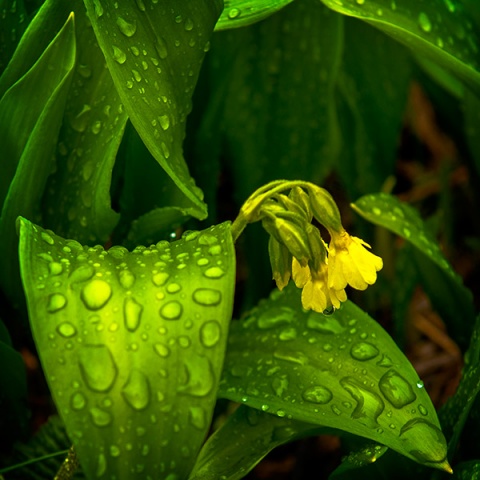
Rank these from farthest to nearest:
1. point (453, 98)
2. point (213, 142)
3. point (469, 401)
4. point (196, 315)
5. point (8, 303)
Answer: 1. point (453, 98)
2. point (213, 142)
3. point (8, 303)
4. point (469, 401)
5. point (196, 315)

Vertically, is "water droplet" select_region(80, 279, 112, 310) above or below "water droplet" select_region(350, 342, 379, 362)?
above

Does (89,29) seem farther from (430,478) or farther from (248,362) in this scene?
(430,478)

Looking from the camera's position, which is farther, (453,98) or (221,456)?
(453,98)

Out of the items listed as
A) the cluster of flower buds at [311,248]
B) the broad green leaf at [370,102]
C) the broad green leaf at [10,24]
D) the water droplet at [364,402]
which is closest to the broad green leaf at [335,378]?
the water droplet at [364,402]

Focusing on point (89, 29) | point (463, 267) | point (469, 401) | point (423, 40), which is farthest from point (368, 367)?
point (463, 267)

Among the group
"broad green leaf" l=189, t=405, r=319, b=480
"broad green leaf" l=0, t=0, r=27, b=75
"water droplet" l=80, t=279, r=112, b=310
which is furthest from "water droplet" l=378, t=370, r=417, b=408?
"broad green leaf" l=0, t=0, r=27, b=75

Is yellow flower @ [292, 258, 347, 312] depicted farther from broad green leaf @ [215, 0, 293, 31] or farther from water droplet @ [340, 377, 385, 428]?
broad green leaf @ [215, 0, 293, 31]

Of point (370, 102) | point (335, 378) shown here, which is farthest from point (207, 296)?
point (370, 102)
